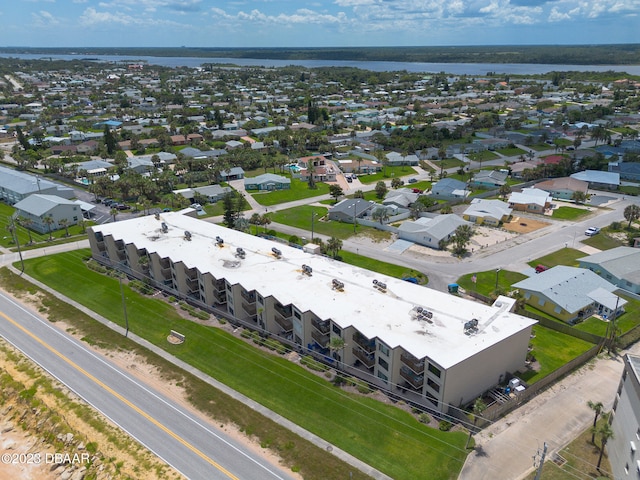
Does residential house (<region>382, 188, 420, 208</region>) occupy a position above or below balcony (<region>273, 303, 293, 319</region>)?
below

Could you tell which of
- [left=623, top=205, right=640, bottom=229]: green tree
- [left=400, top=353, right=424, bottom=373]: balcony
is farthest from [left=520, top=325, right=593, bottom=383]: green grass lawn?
[left=623, top=205, right=640, bottom=229]: green tree

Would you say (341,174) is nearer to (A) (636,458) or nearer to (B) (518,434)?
(B) (518,434)

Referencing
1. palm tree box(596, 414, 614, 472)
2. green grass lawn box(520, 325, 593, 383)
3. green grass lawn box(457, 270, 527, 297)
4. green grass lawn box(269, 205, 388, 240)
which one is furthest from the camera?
green grass lawn box(269, 205, 388, 240)

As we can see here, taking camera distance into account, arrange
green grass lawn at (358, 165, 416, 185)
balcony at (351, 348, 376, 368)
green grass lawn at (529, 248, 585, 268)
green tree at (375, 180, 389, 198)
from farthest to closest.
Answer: green grass lawn at (358, 165, 416, 185) < green tree at (375, 180, 389, 198) < green grass lawn at (529, 248, 585, 268) < balcony at (351, 348, 376, 368)

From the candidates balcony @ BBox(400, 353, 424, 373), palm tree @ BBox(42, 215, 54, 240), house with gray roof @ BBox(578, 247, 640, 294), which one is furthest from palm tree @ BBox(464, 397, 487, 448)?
palm tree @ BBox(42, 215, 54, 240)

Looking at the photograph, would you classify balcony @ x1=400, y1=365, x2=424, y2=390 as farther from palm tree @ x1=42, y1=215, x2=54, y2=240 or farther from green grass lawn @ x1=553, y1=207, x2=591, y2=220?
palm tree @ x1=42, y1=215, x2=54, y2=240

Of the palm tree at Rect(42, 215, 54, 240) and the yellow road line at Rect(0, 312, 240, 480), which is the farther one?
the palm tree at Rect(42, 215, 54, 240)

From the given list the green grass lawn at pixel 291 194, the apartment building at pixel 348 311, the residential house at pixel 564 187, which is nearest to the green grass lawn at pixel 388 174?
the green grass lawn at pixel 291 194

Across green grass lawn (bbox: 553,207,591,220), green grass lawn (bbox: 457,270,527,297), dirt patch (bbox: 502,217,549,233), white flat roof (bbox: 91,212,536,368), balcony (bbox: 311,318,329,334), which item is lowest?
green grass lawn (bbox: 553,207,591,220)
